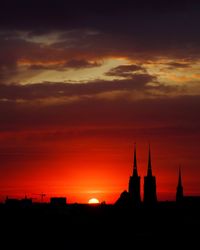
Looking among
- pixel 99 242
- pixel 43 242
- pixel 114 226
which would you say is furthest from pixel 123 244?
pixel 114 226

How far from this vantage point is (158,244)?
158 m

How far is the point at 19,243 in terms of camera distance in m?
163

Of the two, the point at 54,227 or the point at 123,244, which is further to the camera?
the point at 54,227

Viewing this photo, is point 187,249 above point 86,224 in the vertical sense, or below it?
below

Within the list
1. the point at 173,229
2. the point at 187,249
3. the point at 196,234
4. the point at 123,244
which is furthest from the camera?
the point at 173,229

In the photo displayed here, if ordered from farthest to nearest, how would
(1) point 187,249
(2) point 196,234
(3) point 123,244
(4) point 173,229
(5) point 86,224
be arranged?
(5) point 86,224 → (4) point 173,229 → (2) point 196,234 → (3) point 123,244 → (1) point 187,249

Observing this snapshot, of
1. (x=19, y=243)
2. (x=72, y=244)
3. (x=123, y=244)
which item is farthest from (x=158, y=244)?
(x=19, y=243)

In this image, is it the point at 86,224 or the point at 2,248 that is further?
the point at 86,224

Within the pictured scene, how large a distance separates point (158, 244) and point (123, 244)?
7.15 meters

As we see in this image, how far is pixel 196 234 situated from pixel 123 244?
67.4ft

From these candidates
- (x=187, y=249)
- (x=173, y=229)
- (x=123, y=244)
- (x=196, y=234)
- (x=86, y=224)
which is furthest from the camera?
(x=86, y=224)

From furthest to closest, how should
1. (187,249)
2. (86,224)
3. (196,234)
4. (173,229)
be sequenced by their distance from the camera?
(86,224) < (173,229) < (196,234) < (187,249)

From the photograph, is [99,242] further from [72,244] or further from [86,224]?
[86,224]

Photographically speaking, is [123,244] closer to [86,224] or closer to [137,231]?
[137,231]
